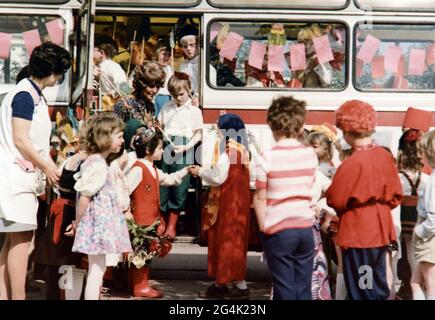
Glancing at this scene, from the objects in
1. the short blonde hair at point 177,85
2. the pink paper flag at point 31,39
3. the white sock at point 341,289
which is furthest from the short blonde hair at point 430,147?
the pink paper flag at point 31,39

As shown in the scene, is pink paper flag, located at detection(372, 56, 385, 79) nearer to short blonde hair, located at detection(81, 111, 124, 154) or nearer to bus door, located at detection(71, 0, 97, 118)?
bus door, located at detection(71, 0, 97, 118)

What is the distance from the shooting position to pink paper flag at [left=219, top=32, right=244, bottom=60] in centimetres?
868

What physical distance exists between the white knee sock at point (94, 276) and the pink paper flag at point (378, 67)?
340cm

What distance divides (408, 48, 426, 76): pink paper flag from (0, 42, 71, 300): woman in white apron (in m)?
3.42

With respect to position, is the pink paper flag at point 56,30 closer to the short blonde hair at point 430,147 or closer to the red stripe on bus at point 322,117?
the red stripe on bus at point 322,117

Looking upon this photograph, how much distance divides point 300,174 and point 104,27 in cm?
425

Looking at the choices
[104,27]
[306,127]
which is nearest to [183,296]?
[306,127]

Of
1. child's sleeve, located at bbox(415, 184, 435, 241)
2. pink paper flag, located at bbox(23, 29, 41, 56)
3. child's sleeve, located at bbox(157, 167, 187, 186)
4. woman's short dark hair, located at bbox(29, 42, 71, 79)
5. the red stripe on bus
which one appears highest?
pink paper flag, located at bbox(23, 29, 41, 56)

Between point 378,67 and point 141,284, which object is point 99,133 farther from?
point 378,67

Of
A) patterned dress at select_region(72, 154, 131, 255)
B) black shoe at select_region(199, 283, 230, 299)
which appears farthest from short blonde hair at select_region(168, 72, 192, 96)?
patterned dress at select_region(72, 154, 131, 255)

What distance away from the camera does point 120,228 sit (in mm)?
6840

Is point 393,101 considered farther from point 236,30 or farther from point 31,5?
point 31,5

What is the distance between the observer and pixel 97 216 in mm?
6738

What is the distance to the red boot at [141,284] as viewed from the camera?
7.89m
